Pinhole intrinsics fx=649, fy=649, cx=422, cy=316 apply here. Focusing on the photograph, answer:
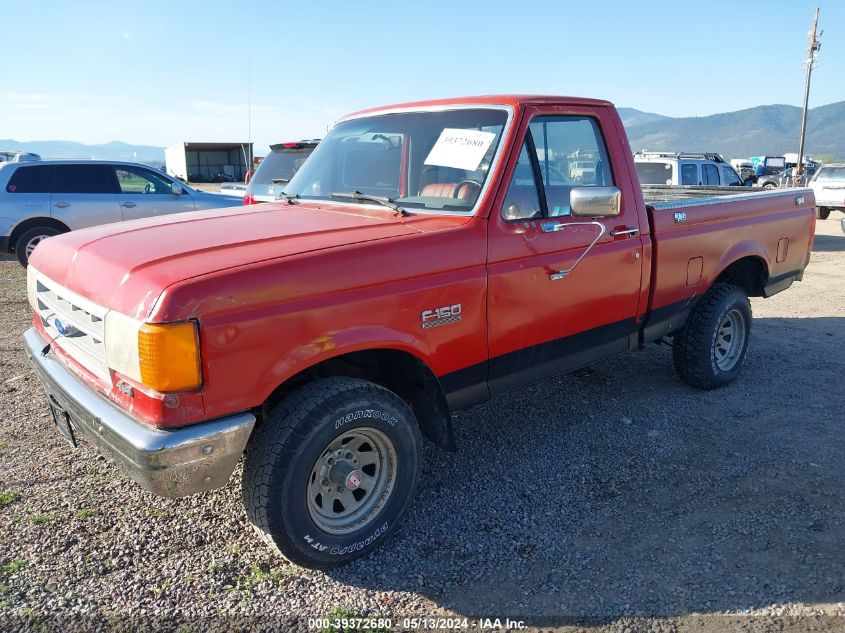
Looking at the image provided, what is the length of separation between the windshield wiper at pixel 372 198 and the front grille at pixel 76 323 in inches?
58.5

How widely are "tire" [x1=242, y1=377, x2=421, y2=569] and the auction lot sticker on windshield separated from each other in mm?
1282

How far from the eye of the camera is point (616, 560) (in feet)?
9.70

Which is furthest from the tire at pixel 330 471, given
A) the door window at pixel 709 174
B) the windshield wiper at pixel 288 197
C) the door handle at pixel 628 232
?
the door window at pixel 709 174

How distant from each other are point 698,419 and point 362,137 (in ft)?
9.68

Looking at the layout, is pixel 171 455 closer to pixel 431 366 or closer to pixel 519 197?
pixel 431 366

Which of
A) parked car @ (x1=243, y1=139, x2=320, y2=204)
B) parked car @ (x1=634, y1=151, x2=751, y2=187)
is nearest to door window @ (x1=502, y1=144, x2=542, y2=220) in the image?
parked car @ (x1=243, y1=139, x2=320, y2=204)

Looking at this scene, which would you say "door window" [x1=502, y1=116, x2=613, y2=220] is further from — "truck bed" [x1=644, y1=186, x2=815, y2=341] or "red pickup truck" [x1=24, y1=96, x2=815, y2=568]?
"truck bed" [x1=644, y1=186, x2=815, y2=341]

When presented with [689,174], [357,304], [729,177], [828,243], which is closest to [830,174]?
[828,243]

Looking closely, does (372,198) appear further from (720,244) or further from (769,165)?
(769,165)

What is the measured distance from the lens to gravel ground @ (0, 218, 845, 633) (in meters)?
2.65

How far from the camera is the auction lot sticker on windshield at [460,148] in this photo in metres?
3.36

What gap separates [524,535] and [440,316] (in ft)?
3.77

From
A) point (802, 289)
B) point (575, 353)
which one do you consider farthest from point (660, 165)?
point (575, 353)

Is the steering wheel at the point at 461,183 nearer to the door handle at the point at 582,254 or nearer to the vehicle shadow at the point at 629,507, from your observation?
the door handle at the point at 582,254
